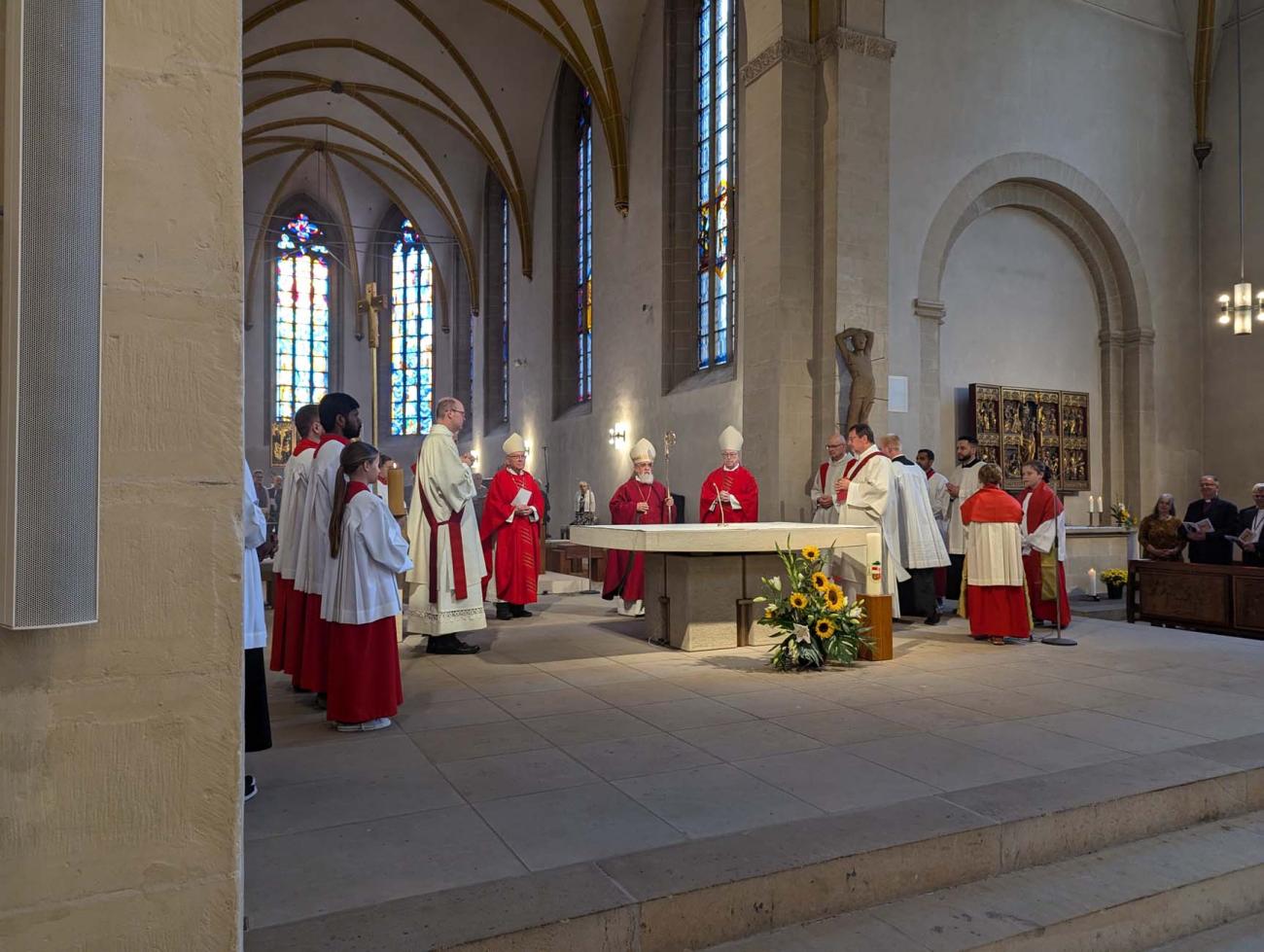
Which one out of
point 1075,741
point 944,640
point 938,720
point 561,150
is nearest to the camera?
point 1075,741

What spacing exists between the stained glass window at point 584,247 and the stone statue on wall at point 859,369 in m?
7.88

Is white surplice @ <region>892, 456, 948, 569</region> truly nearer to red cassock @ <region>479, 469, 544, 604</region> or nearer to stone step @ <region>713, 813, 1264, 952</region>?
red cassock @ <region>479, 469, 544, 604</region>

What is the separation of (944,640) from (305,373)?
2405 cm

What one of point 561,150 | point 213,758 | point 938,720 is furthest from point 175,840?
point 561,150

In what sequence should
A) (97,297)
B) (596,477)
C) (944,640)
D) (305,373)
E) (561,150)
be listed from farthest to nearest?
(305,373)
(561,150)
(596,477)
(944,640)
(97,297)

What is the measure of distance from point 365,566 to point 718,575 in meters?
3.24

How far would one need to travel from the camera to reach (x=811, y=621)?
6352 millimetres

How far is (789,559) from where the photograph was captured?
651cm

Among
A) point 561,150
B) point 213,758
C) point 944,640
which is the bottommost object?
point 944,640

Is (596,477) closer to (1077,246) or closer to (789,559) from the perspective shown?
(1077,246)

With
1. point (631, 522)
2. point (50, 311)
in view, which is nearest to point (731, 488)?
point (631, 522)

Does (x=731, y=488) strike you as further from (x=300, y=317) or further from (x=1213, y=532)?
(x=300, y=317)

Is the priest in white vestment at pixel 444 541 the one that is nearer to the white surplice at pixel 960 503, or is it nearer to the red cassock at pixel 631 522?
the red cassock at pixel 631 522

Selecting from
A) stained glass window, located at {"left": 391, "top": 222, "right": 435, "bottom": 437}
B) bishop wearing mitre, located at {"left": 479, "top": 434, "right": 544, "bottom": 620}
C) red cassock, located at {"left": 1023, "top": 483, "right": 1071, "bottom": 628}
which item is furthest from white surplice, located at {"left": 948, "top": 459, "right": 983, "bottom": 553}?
stained glass window, located at {"left": 391, "top": 222, "right": 435, "bottom": 437}
